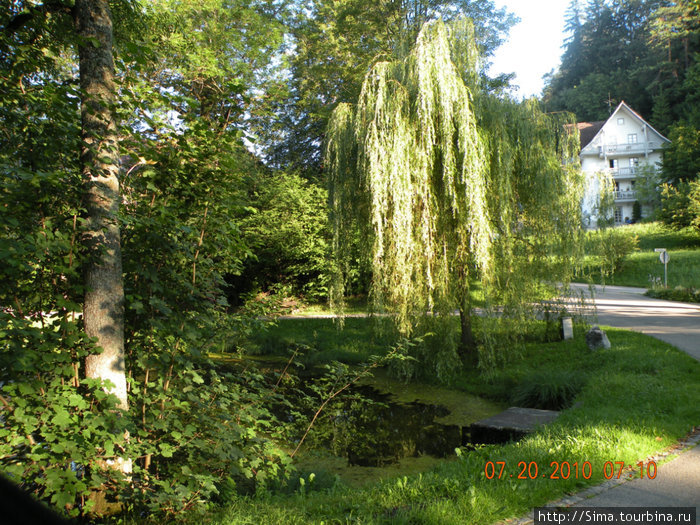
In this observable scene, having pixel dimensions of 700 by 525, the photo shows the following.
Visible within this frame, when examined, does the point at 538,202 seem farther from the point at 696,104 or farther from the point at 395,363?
the point at 696,104

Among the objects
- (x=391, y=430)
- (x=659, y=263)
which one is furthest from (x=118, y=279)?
(x=659, y=263)

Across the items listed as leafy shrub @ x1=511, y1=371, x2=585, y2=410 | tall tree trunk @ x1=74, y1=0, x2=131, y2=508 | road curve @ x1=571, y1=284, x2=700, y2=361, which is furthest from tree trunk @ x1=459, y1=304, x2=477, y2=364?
tall tree trunk @ x1=74, y1=0, x2=131, y2=508

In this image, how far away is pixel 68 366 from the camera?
374cm

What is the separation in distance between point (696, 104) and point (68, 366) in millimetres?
53986

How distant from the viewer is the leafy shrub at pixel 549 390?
8.69m

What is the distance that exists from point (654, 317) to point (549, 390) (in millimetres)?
9326

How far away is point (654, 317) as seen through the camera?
52.1 feet

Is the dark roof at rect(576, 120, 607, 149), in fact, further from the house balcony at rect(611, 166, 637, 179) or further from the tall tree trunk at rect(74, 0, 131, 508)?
the tall tree trunk at rect(74, 0, 131, 508)

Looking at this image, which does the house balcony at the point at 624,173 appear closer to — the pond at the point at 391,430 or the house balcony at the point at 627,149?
the house balcony at the point at 627,149

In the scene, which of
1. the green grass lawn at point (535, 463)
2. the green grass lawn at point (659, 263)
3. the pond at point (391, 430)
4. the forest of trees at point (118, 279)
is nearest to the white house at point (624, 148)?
the green grass lawn at point (659, 263)

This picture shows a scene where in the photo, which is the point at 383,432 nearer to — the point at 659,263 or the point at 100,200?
the point at 100,200

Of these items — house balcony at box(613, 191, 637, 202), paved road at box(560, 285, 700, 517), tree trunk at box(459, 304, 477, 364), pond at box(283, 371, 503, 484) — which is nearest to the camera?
paved road at box(560, 285, 700, 517)

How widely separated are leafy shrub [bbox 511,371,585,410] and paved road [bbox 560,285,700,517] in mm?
2655

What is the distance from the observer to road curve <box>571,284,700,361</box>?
11.9 m
